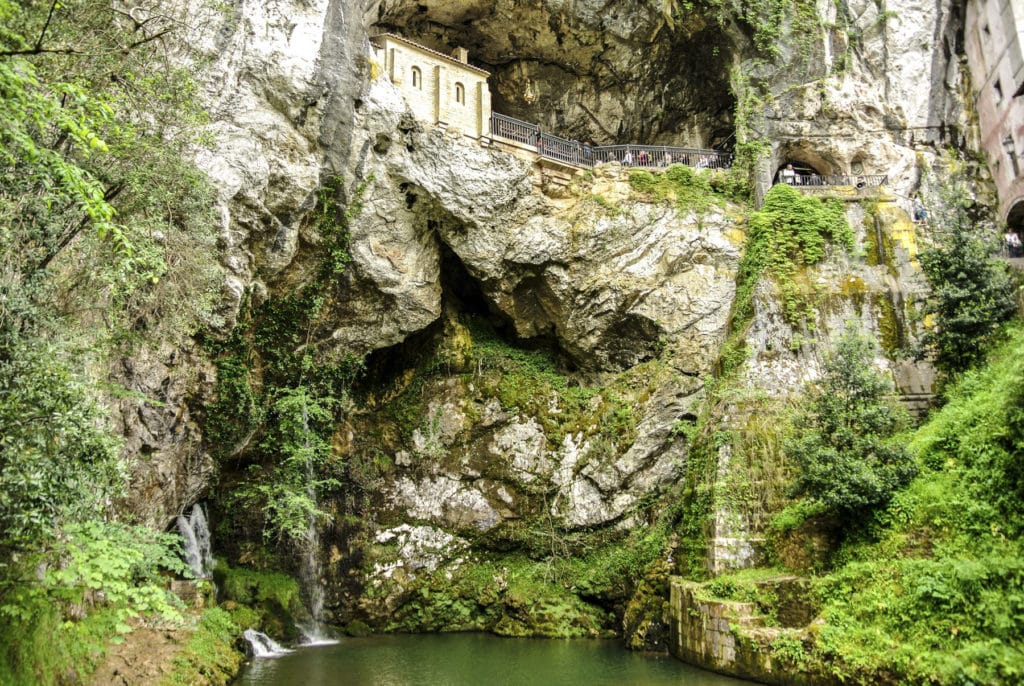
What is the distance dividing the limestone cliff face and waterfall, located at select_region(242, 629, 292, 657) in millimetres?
2995

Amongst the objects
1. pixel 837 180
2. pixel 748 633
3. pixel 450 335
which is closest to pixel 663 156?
pixel 837 180

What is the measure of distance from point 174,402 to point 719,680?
1222cm

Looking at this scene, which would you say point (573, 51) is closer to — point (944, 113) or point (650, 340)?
point (650, 340)

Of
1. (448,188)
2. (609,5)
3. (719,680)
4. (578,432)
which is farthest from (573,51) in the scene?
(719,680)

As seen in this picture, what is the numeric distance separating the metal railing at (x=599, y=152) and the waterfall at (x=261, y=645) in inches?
605

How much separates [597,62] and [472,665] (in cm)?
1923

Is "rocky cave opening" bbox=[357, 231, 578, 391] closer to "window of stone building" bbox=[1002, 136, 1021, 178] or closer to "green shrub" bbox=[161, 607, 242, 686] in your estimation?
"green shrub" bbox=[161, 607, 242, 686]

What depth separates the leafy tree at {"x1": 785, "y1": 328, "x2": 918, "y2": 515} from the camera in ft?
39.5

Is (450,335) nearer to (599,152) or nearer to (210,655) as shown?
(599,152)

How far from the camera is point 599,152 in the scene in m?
24.6

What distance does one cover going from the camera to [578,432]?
2005cm

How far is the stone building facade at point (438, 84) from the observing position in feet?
68.2

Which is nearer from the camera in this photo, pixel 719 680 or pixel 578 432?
pixel 719 680

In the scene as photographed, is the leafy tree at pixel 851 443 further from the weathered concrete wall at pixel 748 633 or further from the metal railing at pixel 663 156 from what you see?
the metal railing at pixel 663 156
